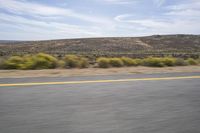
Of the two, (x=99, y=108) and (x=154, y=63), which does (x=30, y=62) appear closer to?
(x=154, y=63)

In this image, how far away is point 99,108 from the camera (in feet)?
14.9

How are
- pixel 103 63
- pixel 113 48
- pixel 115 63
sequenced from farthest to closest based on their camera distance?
1. pixel 113 48
2. pixel 115 63
3. pixel 103 63

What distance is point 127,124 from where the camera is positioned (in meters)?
3.79

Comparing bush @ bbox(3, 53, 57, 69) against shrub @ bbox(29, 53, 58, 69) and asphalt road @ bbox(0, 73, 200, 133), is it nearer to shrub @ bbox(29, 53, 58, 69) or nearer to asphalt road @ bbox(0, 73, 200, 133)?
shrub @ bbox(29, 53, 58, 69)

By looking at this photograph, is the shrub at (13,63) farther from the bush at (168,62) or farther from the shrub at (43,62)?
the bush at (168,62)

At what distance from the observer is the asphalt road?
3.64m

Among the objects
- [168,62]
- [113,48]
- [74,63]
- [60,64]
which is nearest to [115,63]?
[74,63]

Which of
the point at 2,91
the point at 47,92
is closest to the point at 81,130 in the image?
the point at 47,92

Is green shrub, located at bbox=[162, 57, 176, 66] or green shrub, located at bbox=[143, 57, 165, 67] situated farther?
green shrub, located at bbox=[162, 57, 176, 66]

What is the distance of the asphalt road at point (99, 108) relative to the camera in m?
3.64

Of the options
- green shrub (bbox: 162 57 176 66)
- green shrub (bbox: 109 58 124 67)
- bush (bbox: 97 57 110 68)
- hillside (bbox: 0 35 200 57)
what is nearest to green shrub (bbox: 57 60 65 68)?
bush (bbox: 97 57 110 68)

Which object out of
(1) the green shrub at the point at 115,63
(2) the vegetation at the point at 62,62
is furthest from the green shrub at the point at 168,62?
(1) the green shrub at the point at 115,63

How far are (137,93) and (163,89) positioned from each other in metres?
0.91

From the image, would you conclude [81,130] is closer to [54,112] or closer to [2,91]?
[54,112]
